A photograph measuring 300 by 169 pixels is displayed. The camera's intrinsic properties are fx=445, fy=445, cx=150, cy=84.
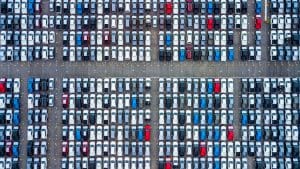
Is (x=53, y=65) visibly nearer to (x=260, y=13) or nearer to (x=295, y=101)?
(x=260, y=13)

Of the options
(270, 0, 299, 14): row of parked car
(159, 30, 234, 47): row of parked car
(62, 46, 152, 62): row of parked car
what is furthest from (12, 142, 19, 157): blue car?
(270, 0, 299, 14): row of parked car

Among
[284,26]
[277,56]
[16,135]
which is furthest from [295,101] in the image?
[16,135]

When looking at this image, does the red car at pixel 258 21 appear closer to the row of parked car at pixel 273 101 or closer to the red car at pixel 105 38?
the row of parked car at pixel 273 101

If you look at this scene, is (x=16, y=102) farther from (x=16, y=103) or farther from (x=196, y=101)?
(x=196, y=101)

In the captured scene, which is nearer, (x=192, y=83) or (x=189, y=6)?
(x=192, y=83)

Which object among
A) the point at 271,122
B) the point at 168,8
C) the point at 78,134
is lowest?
the point at 78,134

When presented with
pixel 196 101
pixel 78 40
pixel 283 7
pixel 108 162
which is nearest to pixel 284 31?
pixel 283 7

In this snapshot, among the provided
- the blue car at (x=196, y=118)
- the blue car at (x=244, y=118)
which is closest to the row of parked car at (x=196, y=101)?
the blue car at (x=196, y=118)
